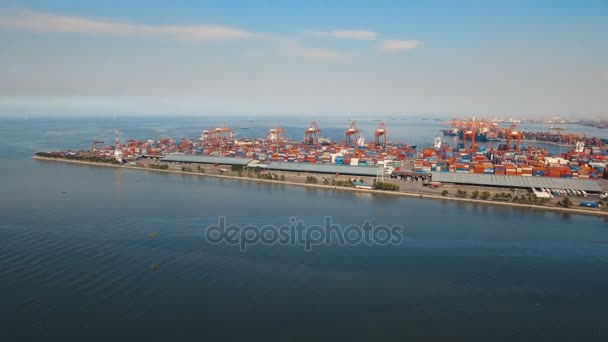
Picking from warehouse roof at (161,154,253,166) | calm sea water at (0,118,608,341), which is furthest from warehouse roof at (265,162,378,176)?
calm sea water at (0,118,608,341)

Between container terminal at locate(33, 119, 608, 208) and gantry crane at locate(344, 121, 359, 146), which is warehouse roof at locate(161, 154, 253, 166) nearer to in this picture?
container terminal at locate(33, 119, 608, 208)

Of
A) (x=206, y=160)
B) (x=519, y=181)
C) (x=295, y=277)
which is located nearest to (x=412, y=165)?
(x=519, y=181)

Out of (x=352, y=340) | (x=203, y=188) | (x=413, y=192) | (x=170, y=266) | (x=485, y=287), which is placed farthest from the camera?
(x=203, y=188)

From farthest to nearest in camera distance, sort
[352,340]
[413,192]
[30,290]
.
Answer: [413,192] → [30,290] → [352,340]

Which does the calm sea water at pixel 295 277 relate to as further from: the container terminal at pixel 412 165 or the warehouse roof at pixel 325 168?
the warehouse roof at pixel 325 168

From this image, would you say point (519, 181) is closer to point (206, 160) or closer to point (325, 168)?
point (325, 168)

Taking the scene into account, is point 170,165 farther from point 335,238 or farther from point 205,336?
point 205,336

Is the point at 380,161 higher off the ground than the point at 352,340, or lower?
higher

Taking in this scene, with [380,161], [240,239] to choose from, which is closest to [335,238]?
[240,239]

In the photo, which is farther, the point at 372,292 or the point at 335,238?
the point at 335,238
